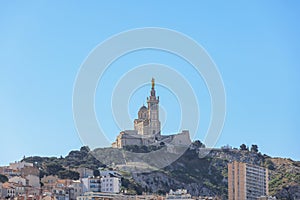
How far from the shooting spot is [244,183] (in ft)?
282

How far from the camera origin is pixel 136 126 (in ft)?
342

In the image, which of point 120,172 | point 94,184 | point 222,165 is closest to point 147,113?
point 222,165

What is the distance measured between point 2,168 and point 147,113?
2892 centimetres

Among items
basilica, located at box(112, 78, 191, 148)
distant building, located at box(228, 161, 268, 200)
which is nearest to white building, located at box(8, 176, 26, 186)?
distant building, located at box(228, 161, 268, 200)

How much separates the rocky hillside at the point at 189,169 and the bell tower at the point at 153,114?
→ 2922mm

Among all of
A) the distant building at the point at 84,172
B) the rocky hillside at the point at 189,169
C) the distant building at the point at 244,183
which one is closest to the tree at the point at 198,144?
the rocky hillside at the point at 189,169

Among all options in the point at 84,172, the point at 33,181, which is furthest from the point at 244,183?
the point at 33,181

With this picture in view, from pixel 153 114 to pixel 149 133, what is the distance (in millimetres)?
2390

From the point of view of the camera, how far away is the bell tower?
336ft

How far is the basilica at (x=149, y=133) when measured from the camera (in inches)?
3930

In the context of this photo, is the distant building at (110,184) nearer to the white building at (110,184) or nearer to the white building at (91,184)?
the white building at (110,184)

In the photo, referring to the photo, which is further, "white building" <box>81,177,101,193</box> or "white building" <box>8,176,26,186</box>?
"white building" <box>81,177,101,193</box>

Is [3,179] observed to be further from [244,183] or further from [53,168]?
[244,183]

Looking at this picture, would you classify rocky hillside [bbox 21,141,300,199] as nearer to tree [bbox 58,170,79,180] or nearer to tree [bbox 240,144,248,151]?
tree [bbox 58,170,79,180]
